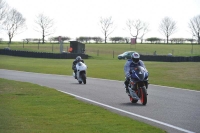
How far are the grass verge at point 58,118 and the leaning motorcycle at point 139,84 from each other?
1.70 meters

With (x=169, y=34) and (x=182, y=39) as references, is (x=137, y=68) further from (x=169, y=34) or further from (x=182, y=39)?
(x=169, y=34)

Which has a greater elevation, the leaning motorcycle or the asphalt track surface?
the leaning motorcycle

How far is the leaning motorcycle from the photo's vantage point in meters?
14.5

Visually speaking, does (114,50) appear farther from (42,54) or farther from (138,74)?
(138,74)

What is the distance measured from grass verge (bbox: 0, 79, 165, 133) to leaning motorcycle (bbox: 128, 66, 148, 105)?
67.1 inches

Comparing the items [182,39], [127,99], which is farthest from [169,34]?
[127,99]

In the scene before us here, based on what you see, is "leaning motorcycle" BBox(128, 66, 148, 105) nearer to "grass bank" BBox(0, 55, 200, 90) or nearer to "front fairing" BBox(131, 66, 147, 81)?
"front fairing" BBox(131, 66, 147, 81)

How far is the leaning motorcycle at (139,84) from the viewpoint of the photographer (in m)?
14.5

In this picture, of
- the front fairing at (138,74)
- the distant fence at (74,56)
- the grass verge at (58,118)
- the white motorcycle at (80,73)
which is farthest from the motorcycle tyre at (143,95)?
the distant fence at (74,56)

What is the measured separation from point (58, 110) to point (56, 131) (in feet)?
11.1

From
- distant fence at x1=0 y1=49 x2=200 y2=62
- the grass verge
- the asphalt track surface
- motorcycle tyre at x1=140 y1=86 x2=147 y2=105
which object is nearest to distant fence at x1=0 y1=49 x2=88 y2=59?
distant fence at x1=0 y1=49 x2=200 y2=62

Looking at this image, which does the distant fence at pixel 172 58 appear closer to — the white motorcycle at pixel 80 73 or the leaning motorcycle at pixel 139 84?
the white motorcycle at pixel 80 73

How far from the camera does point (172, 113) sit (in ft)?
40.7

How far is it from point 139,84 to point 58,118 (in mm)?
4099
